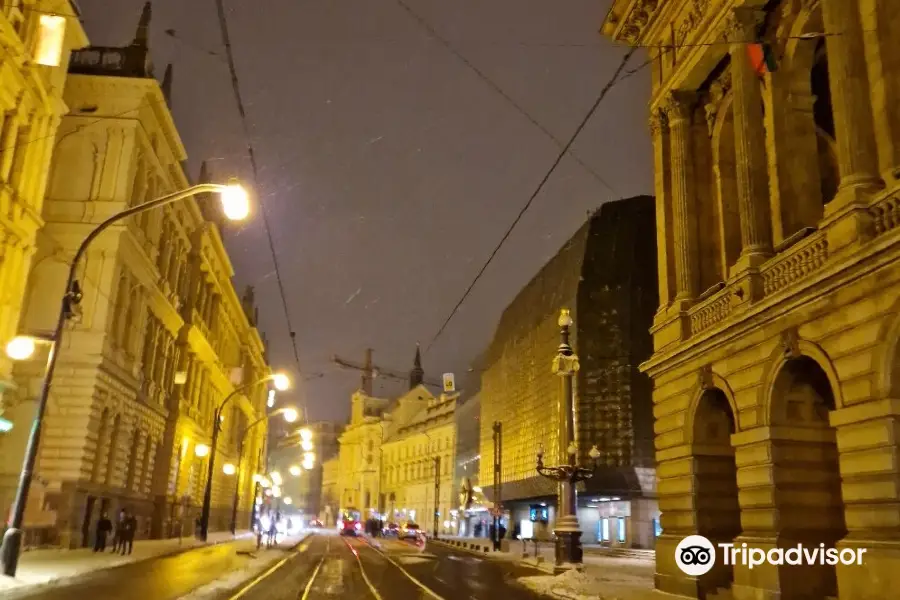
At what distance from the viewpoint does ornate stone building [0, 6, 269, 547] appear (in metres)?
28.1

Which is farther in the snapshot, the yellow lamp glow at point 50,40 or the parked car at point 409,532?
the parked car at point 409,532

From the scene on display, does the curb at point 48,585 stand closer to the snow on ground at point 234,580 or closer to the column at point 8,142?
the snow on ground at point 234,580

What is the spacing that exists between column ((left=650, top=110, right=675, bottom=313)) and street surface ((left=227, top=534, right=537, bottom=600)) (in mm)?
9024

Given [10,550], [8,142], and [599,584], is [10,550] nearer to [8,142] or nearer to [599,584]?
[8,142]

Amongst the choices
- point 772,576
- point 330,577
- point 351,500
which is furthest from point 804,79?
point 351,500

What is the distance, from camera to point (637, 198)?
51.7 metres

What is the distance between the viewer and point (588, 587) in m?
19.3

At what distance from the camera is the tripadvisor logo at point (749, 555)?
12.7m

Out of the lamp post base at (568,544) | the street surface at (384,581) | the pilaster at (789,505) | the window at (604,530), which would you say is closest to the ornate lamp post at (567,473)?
the lamp post base at (568,544)

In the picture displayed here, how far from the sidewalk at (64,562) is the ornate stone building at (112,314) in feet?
4.16

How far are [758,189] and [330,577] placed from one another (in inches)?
587

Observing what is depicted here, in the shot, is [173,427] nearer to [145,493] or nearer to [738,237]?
[145,493]

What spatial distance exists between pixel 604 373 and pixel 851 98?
35702mm

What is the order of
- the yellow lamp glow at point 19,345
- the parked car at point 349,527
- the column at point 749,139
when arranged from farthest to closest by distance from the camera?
1. the parked car at point 349,527
2. the column at point 749,139
3. the yellow lamp glow at point 19,345
